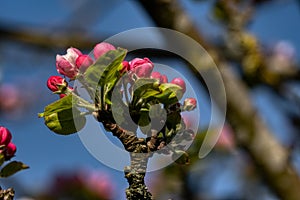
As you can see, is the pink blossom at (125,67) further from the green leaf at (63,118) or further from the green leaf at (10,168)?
the green leaf at (10,168)

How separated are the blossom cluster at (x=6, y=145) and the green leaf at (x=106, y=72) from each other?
7.3 inches

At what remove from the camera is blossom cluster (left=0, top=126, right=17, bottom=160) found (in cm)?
96

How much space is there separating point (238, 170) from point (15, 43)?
54.1 inches

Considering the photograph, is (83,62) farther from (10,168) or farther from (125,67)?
(10,168)

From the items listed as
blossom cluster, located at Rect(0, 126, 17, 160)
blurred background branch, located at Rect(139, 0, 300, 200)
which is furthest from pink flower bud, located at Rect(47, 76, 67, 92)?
blurred background branch, located at Rect(139, 0, 300, 200)

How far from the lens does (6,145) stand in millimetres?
969

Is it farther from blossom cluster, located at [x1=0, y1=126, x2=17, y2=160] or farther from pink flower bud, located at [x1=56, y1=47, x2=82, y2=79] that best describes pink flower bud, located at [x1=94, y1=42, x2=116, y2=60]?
blossom cluster, located at [x1=0, y1=126, x2=17, y2=160]

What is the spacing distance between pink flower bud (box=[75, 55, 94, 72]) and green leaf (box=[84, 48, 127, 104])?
3cm

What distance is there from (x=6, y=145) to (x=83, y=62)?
0.20 meters

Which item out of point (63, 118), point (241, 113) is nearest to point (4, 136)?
point (63, 118)

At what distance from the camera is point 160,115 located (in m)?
0.89

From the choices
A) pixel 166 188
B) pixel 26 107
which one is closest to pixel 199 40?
pixel 166 188

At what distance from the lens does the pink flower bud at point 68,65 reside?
89 centimetres

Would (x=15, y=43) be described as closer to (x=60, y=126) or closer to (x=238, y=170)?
(x=238, y=170)
